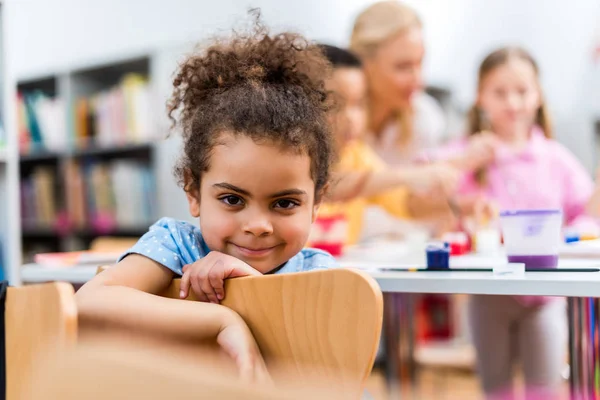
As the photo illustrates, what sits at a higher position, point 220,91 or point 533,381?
point 220,91

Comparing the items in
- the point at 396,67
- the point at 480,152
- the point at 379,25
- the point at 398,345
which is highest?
the point at 379,25

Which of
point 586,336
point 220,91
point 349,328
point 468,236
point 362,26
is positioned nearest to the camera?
point 349,328

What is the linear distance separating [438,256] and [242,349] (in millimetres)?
536

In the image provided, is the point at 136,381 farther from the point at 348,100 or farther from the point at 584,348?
the point at 348,100

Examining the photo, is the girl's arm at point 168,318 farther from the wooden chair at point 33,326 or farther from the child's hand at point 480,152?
the child's hand at point 480,152

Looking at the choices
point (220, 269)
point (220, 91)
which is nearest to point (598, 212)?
point (220, 91)

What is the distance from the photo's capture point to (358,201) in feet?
8.24

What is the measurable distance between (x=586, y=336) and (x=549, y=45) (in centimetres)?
216

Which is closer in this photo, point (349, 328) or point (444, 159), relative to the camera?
point (349, 328)

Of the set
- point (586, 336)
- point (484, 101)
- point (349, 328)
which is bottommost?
point (586, 336)

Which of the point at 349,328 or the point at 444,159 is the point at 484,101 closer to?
the point at 444,159

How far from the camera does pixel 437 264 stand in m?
1.14

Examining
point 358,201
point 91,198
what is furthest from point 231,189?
point 91,198

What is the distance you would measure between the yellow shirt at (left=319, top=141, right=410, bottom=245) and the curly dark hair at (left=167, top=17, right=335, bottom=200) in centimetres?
106
